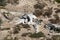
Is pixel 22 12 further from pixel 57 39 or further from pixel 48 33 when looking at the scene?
pixel 57 39

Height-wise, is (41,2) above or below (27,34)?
above

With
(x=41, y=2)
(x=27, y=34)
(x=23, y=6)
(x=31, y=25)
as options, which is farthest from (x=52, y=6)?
(x=27, y=34)

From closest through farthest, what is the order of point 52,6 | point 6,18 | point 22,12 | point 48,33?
point 48,33 < point 6,18 < point 22,12 < point 52,6

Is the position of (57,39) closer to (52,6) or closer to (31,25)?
(31,25)

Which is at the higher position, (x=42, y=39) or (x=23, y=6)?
(x=23, y=6)

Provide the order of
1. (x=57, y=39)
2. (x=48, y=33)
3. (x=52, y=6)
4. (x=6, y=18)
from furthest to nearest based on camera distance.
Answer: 1. (x=52, y=6)
2. (x=6, y=18)
3. (x=48, y=33)
4. (x=57, y=39)

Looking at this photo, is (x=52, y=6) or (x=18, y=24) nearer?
(x=18, y=24)

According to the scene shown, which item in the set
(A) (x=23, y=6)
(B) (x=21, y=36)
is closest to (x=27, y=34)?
(B) (x=21, y=36)

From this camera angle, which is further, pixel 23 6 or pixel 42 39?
pixel 23 6

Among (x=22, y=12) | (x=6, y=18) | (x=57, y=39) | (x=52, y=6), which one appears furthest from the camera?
(x=52, y=6)
